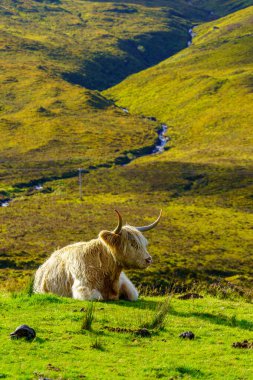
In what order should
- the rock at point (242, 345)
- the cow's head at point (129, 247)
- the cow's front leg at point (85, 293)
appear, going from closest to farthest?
the rock at point (242, 345) → the cow's head at point (129, 247) → the cow's front leg at point (85, 293)

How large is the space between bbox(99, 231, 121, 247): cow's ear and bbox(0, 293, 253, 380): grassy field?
108cm

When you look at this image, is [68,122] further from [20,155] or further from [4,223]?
[4,223]

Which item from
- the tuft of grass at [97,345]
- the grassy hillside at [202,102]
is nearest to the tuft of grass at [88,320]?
the tuft of grass at [97,345]

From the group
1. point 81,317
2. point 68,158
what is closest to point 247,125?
point 68,158

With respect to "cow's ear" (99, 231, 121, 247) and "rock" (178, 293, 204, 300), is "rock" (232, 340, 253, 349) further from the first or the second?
"rock" (178, 293, 204, 300)

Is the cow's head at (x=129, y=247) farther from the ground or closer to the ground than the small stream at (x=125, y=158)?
farther from the ground

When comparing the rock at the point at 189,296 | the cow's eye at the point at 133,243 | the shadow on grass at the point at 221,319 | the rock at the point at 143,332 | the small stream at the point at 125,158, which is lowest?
the small stream at the point at 125,158

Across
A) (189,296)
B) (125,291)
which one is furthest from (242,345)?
(189,296)

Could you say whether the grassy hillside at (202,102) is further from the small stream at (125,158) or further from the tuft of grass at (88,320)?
the tuft of grass at (88,320)

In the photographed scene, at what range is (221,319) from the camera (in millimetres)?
11312

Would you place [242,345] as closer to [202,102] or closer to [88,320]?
[88,320]

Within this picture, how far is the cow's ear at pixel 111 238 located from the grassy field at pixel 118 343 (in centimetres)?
108

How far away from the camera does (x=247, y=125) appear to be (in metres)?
124

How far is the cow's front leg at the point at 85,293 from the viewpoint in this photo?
11664mm
